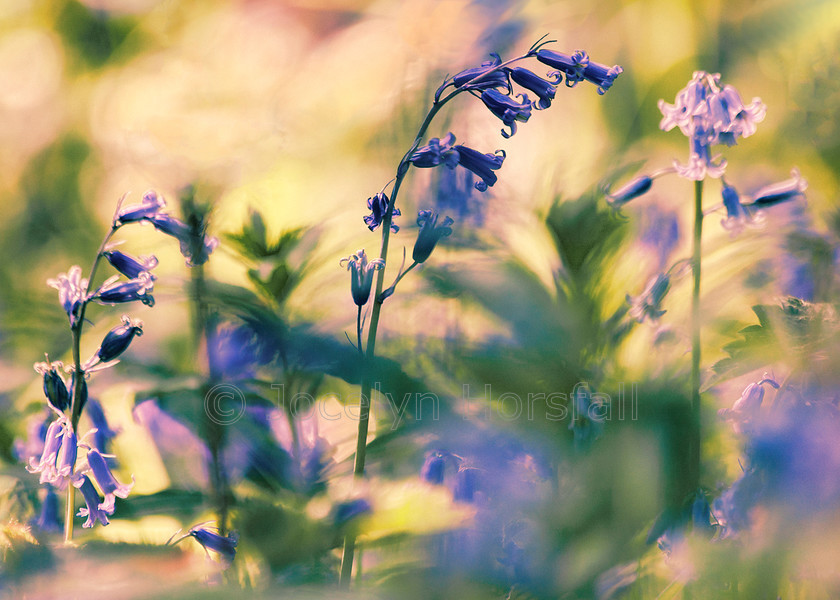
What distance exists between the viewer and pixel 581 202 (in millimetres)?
603

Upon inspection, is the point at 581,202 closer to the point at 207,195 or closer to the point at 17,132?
the point at 207,195

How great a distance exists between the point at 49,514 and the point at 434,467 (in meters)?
0.43

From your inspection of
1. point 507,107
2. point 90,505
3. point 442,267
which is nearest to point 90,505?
point 90,505

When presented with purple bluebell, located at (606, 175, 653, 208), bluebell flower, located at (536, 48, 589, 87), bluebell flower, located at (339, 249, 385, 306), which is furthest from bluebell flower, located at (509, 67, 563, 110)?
bluebell flower, located at (339, 249, 385, 306)

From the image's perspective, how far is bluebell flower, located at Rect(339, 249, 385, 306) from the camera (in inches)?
23.1

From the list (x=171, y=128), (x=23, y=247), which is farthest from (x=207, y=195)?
(x=23, y=247)

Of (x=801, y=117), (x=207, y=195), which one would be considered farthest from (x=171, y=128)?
(x=801, y=117)

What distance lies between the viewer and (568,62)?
1.82 feet

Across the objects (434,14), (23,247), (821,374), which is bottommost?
(821,374)

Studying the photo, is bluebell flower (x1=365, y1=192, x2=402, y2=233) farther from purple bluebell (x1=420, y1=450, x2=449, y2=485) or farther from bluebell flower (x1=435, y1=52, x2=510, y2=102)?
purple bluebell (x1=420, y1=450, x2=449, y2=485)

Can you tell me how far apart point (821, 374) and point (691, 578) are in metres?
0.25

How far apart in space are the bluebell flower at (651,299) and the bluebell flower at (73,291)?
0.57m

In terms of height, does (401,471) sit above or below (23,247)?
below

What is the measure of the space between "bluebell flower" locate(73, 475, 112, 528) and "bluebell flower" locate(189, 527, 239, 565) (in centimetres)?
10
